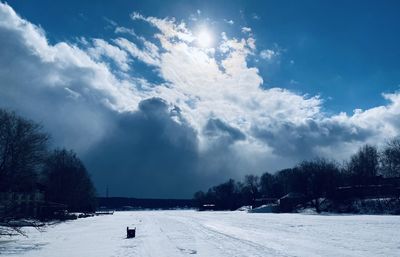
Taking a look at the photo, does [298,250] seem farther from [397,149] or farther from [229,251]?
[397,149]

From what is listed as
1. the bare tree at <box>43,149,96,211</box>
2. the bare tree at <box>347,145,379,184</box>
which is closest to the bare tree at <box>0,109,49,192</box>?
the bare tree at <box>43,149,96,211</box>

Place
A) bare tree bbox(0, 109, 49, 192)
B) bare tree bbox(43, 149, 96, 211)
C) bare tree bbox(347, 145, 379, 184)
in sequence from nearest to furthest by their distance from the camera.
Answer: bare tree bbox(0, 109, 49, 192), bare tree bbox(43, 149, 96, 211), bare tree bbox(347, 145, 379, 184)

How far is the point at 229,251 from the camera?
20.3 meters

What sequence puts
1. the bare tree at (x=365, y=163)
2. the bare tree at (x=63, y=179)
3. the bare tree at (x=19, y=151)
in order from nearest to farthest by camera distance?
the bare tree at (x=19, y=151)
the bare tree at (x=63, y=179)
the bare tree at (x=365, y=163)

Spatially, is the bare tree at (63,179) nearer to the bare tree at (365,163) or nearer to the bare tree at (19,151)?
the bare tree at (19,151)

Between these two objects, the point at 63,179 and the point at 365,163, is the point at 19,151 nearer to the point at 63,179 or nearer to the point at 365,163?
the point at 63,179

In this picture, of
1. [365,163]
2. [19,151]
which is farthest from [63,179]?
[365,163]

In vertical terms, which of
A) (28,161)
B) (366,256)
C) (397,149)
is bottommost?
(366,256)

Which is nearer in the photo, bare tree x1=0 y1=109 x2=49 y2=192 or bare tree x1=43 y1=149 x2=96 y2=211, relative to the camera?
bare tree x1=0 y1=109 x2=49 y2=192

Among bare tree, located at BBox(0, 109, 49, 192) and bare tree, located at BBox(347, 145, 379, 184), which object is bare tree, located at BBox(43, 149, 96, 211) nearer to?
bare tree, located at BBox(0, 109, 49, 192)

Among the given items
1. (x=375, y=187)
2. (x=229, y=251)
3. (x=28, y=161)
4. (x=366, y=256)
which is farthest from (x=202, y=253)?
(x=375, y=187)

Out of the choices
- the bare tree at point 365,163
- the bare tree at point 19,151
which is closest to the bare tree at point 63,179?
the bare tree at point 19,151

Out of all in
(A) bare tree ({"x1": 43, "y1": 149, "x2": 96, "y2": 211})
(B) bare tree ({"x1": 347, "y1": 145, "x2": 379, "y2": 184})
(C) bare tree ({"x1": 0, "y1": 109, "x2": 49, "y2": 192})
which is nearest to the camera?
(C) bare tree ({"x1": 0, "y1": 109, "x2": 49, "y2": 192})

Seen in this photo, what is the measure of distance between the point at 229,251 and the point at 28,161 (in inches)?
1442
